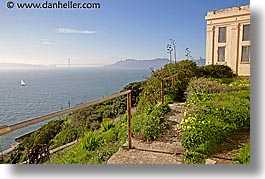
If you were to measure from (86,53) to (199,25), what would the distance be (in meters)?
1.22

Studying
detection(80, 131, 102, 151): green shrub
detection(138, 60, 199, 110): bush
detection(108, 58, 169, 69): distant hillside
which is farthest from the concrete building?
detection(80, 131, 102, 151): green shrub

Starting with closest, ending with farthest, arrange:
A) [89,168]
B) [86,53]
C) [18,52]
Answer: [89,168] < [18,52] < [86,53]

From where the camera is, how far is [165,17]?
2.79 m

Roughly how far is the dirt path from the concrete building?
1.00 m

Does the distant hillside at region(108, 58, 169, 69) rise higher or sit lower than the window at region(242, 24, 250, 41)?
lower

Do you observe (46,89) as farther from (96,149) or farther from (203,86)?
(203,86)

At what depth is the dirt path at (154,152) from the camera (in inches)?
97.2

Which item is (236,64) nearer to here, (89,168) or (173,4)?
(173,4)

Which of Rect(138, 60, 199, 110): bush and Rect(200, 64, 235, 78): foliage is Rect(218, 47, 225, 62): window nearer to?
Rect(200, 64, 235, 78): foliage

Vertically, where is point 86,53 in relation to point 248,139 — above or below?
above

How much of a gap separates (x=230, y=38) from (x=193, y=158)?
191cm

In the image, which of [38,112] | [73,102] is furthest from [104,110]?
[38,112]

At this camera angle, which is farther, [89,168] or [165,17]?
[165,17]

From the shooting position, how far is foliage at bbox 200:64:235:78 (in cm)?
371
